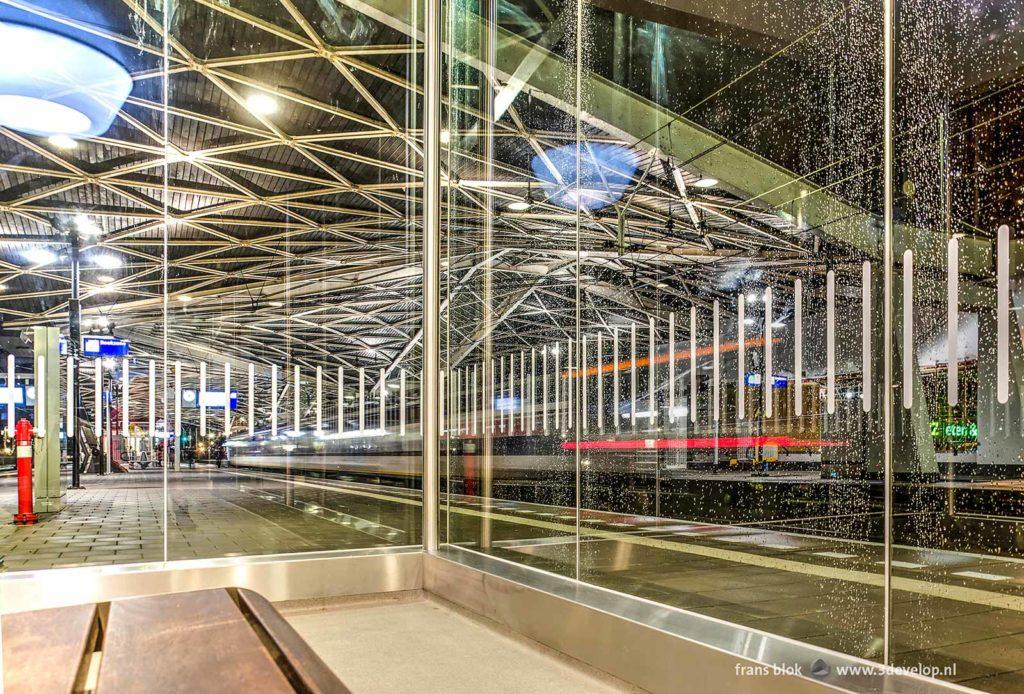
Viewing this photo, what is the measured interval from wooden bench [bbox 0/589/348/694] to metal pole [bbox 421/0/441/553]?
9.77 feet

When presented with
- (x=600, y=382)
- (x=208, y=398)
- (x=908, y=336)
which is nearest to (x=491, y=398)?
(x=208, y=398)

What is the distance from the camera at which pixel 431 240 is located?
4691 millimetres

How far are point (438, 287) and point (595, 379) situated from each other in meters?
2.97

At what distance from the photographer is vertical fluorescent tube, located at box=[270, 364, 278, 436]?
19.4 ft

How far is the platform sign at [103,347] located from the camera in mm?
4594

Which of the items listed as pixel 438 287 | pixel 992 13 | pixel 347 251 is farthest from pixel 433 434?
pixel 992 13

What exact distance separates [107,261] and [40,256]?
36cm

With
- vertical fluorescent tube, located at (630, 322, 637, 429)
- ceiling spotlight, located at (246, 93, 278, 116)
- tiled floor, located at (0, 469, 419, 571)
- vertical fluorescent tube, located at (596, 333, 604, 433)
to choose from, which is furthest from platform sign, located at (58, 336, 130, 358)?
vertical fluorescent tube, located at (630, 322, 637, 429)

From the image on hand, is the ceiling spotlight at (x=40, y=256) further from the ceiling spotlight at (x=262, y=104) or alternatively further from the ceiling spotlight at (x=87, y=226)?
the ceiling spotlight at (x=262, y=104)

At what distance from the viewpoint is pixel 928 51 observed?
478cm

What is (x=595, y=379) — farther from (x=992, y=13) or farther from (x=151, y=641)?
(x=151, y=641)

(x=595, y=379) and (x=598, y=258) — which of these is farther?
(x=595, y=379)

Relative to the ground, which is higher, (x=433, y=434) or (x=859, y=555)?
(x=433, y=434)

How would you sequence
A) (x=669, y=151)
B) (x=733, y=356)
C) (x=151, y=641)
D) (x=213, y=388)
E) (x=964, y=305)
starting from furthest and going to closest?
(x=733, y=356) < (x=669, y=151) < (x=213, y=388) < (x=964, y=305) < (x=151, y=641)
